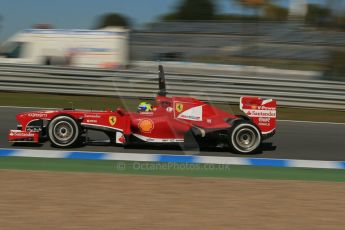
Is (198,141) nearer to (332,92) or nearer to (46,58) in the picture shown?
(332,92)

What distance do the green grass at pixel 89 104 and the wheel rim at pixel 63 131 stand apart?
→ 4705 millimetres

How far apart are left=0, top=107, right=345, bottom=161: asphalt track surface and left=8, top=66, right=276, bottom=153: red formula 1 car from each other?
181 millimetres

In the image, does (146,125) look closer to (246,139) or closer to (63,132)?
(63,132)

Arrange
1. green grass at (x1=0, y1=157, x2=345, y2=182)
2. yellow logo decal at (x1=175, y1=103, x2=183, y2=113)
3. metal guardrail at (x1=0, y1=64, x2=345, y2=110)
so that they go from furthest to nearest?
metal guardrail at (x1=0, y1=64, x2=345, y2=110) < yellow logo decal at (x1=175, y1=103, x2=183, y2=113) < green grass at (x1=0, y1=157, x2=345, y2=182)

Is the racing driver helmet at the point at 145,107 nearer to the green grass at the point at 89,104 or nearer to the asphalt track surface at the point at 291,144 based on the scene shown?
the asphalt track surface at the point at 291,144

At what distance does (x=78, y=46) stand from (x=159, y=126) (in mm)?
12453

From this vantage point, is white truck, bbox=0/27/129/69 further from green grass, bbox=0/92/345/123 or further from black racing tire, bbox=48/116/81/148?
black racing tire, bbox=48/116/81/148

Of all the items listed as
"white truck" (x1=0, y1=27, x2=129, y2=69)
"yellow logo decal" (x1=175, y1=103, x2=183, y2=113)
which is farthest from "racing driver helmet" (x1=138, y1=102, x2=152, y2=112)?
"white truck" (x1=0, y1=27, x2=129, y2=69)

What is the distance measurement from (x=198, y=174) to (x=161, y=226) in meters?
2.30

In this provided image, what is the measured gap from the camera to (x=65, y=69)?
14836 mm

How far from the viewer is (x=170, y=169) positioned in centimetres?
691

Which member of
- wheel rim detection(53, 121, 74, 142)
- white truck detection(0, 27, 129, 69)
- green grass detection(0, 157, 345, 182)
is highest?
white truck detection(0, 27, 129, 69)

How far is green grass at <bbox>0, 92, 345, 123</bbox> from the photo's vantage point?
12844 millimetres

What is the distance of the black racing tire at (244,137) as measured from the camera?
7.89 meters
